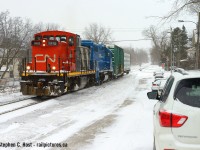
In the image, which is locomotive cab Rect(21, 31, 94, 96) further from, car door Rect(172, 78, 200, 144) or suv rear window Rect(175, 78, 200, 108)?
car door Rect(172, 78, 200, 144)

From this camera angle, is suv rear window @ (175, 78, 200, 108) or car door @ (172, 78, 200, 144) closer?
car door @ (172, 78, 200, 144)

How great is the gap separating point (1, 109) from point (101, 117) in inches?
186

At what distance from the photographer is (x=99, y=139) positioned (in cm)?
878

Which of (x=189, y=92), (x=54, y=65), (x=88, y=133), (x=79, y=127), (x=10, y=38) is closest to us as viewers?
(x=189, y=92)

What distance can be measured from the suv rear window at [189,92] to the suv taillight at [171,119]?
244 millimetres

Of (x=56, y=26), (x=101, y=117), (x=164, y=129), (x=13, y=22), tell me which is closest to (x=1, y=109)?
(x=101, y=117)

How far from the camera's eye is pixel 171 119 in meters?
4.93

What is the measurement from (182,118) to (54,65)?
15842 mm

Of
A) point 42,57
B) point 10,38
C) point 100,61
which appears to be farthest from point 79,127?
point 10,38

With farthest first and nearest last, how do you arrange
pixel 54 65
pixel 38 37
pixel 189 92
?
pixel 38 37 → pixel 54 65 → pixel 189 92

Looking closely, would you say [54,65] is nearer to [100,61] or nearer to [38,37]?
[38,37]

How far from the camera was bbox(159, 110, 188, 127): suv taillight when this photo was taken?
16.0 feet

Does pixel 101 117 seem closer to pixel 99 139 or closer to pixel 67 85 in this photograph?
pixel 99 139

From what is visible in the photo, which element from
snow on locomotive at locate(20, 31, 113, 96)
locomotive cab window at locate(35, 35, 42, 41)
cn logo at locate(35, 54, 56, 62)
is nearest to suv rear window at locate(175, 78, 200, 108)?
snow on locomotive at locate(20, 31, 113, 96)
